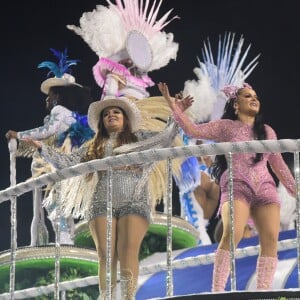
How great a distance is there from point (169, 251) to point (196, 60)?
6.30 m

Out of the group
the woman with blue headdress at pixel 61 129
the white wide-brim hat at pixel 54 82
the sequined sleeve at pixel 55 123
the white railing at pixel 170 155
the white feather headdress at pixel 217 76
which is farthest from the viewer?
the white feather headdress at pixel 217 76

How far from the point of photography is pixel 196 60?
33.4ft

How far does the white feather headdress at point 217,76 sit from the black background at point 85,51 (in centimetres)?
13

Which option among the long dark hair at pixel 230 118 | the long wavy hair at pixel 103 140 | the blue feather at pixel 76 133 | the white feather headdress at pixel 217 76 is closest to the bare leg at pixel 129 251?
the long wavy hair at pixel 103 140

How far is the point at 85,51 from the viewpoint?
32.9 ft

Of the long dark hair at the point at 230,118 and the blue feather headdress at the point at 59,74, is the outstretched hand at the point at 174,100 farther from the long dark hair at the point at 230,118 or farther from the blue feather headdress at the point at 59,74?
the blue feather headdress at the point at 59,74

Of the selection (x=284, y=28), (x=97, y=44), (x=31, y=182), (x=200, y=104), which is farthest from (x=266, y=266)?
(x=284, y=28)

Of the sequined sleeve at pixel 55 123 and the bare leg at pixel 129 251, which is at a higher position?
the sequined sleeve at pixel 55 123

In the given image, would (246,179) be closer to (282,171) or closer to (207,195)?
(282,171)

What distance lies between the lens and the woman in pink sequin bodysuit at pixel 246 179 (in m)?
4.42

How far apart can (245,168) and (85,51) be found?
5.65 metres

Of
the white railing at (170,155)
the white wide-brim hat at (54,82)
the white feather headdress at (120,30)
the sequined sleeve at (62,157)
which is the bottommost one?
the white railing at (170,155)

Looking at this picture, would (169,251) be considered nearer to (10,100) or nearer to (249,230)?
(249,230)

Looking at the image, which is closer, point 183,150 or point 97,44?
point 183,150
